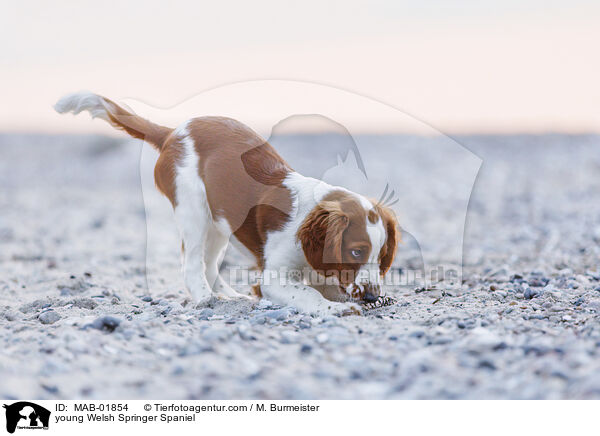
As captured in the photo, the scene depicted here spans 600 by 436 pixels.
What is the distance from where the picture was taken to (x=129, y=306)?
538cm

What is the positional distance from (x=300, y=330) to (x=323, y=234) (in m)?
0.82

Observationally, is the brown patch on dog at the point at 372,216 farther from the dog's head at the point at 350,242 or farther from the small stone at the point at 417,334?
the small stone at the point at 417,334

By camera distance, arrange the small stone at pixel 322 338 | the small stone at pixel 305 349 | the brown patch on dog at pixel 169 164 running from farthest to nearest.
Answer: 1. the brown patch on dog at pixel 169 164
2. the small stone at pixel 322 338
3. the small stone at pixel 305 349

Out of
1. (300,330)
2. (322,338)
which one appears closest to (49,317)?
(300,330)

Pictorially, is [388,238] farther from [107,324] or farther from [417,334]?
[107,324]

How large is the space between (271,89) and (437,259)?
12.4 ft

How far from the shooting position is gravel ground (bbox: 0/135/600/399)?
327 centimetres

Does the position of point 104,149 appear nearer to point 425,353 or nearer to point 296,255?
point 296,255

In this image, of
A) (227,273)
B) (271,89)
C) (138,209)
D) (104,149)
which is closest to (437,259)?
(227,273)
